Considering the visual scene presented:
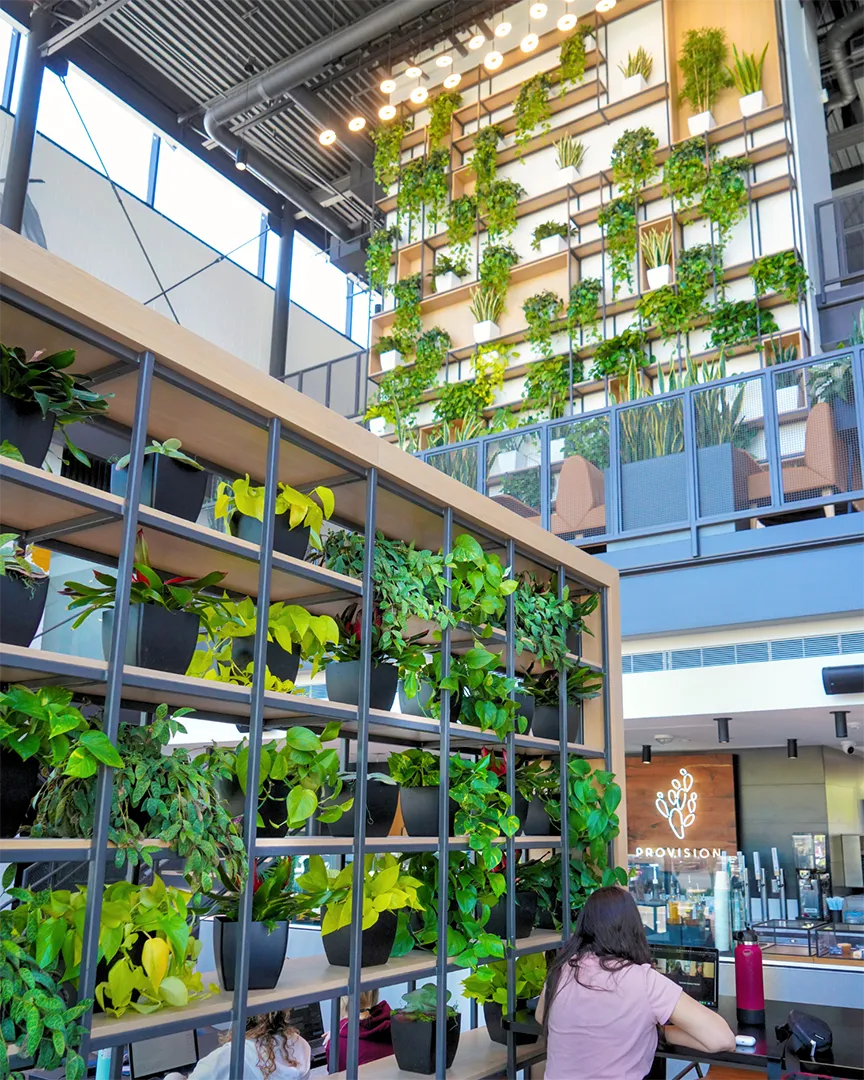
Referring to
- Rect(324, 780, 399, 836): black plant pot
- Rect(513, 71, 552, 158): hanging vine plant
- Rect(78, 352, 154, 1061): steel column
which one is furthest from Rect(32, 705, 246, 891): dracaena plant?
Rect(513, 71, 552, 158): hanging vine plant

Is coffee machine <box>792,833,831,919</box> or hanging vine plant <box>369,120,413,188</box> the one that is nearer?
coffee machine <box>792,833,831,919</box>

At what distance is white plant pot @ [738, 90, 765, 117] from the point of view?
8.56m

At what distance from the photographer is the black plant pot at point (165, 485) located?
2271 mm

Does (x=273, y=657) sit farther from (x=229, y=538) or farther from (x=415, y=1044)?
(x=415, y=1044)

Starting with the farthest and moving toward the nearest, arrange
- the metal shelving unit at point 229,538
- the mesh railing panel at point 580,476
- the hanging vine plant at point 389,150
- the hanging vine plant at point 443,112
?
the hanging vine plant at point 389,150 → the hanging vine plant at point 443,112 → the mesh railing panel at point 580,476 → the metal shelving unit at point 229,538

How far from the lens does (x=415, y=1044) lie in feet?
9.89

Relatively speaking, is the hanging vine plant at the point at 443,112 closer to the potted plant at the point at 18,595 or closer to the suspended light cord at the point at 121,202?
the suspended light cord at the point at 121,202

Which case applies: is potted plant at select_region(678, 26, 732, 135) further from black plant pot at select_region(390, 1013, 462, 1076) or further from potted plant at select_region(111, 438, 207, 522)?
black plant pot at select_region(390, 1013, 462, 1076)

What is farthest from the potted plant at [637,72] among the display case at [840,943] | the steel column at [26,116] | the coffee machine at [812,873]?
the display case at [840,943]

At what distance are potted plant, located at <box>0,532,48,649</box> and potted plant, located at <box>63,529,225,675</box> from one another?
20 centimetres

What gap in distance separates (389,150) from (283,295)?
3.08 m

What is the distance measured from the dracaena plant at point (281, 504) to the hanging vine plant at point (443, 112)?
8.88m

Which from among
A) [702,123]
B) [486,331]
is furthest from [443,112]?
[702,123]

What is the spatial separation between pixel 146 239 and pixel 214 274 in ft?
3.53
